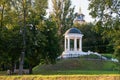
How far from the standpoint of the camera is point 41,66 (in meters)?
48.2

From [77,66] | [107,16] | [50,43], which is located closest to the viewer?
[107,16]

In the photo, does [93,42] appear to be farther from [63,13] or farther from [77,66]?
[77,66]

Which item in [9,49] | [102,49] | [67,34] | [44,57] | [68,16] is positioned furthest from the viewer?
[102,49]

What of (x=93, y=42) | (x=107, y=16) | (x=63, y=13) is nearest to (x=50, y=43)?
(x=107, y=16)

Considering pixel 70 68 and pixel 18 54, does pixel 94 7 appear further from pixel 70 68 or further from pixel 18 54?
pixel 70 68

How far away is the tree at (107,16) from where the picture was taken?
85.8 feet

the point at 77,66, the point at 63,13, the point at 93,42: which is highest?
the point at 63,13

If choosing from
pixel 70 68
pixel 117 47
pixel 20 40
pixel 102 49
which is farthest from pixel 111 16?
pixel 102 49

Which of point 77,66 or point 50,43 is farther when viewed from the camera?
point 77,66

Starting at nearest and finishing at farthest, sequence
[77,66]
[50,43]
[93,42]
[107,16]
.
→ [107,16], [50,43], [77,66], [93,42]

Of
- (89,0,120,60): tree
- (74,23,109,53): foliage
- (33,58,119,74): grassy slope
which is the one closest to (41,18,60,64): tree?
(33,58,119,74): grassy slope

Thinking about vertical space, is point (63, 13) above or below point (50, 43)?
above

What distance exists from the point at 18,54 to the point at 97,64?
1480cm

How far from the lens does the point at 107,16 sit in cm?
2667
